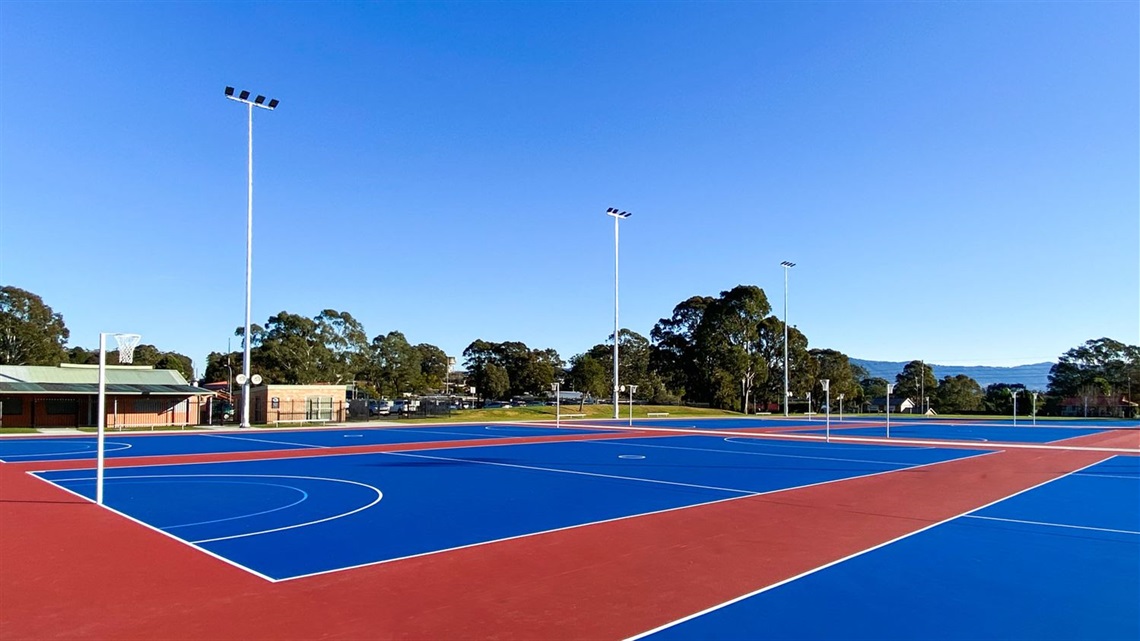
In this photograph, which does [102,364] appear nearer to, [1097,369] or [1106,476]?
[1106,476]

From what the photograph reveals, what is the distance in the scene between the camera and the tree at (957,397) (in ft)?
332

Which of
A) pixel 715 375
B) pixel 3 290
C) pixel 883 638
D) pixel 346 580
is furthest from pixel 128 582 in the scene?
pixel 715 375

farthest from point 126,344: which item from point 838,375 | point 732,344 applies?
point 838,375

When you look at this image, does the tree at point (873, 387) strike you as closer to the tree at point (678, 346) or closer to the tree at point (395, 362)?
the tree at point (678, 346)

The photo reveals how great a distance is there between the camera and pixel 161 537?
34.2 ft

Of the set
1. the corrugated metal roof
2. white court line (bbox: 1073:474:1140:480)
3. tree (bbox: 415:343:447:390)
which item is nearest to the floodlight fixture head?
the corrugated metal roof

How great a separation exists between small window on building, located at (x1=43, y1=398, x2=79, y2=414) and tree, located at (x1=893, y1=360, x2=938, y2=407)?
330 ft

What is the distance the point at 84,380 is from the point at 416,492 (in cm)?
4422

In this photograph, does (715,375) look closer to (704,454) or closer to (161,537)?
(704,454)

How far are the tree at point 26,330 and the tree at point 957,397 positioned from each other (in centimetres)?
10472

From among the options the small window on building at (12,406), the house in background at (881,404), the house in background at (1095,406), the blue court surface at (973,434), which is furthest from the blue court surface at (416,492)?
the house in background at (881,404)

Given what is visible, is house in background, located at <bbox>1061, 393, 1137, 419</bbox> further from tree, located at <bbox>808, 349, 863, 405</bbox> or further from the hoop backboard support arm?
the hoop backboard support arm

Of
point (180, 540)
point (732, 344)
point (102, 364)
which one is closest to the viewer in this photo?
point (180, 540)

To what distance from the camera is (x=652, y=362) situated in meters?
106
